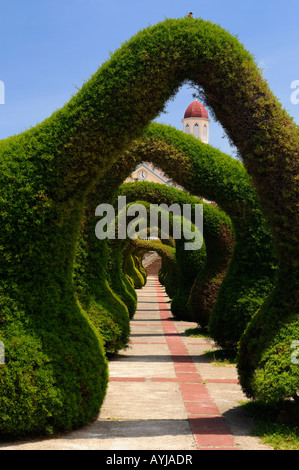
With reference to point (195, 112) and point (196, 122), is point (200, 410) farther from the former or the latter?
point (195, 112)

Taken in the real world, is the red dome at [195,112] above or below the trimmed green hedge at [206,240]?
above

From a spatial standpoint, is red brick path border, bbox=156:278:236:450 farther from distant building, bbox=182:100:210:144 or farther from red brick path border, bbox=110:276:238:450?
distant building, bbox=182:100:210:144

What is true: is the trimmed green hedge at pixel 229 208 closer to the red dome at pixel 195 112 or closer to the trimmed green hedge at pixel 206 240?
the trimmed green hedge at pixel 206 240

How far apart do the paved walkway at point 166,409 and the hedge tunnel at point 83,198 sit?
0.31 m

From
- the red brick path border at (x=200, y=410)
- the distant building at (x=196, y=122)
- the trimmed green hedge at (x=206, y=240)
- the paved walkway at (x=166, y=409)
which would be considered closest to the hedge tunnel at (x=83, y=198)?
the paved walkway at (x=166, y=409)

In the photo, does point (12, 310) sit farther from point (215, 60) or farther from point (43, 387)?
point (215, 60)

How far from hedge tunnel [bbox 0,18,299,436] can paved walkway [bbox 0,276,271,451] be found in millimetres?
313

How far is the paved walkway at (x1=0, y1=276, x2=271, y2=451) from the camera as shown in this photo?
4.56 meters

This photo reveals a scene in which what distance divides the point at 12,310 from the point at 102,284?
15.0 feet

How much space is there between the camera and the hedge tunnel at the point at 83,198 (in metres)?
4.76

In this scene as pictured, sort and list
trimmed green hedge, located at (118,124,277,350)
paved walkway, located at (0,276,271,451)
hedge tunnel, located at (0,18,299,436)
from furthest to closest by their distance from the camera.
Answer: trimmed green hedge, located at (118,124,277,350) < hedge tunnel, located at (0,18,299,436) < paved walkway, located at (0,276,271,451)

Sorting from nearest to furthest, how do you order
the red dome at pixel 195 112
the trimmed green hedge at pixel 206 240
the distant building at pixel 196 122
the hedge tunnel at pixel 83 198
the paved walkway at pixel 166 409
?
the paved walkway at pixel 166 409, the hedge tunnel at pixel 83 198, the trimmed green hedge at pixel 206 240, the red dome at pixel 195 112, the distant building at pixel 196 122

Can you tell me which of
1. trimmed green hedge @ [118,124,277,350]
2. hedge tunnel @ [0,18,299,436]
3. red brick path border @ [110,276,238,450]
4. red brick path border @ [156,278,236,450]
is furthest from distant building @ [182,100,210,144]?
hedge tunnel @ [0,18,299,436]
